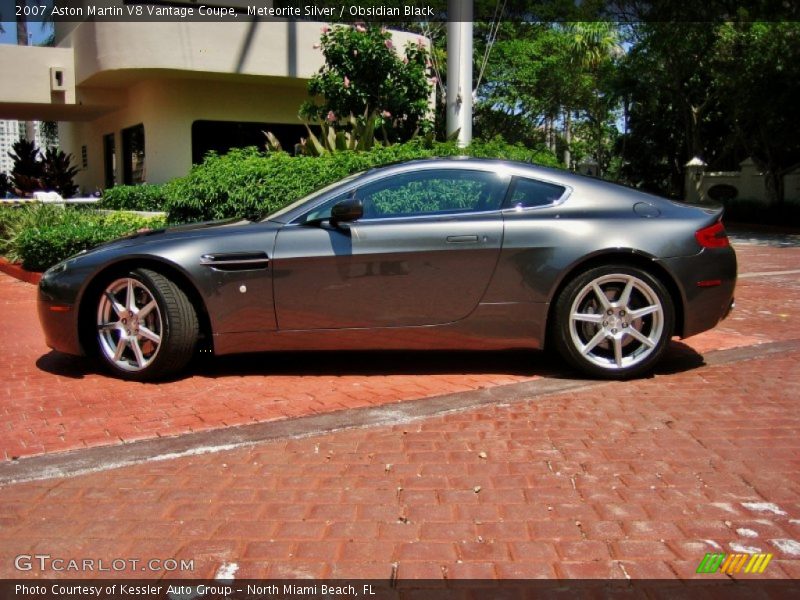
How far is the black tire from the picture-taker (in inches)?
194

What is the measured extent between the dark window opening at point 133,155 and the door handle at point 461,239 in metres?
13.8

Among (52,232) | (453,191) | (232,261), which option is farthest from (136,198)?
(453,191)

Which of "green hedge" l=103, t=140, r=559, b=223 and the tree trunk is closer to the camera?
"green hedge" l=103, t=140, r=559, b=223

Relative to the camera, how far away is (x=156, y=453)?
12.7 feet

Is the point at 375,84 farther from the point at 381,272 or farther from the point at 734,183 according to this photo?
the point at 734,183

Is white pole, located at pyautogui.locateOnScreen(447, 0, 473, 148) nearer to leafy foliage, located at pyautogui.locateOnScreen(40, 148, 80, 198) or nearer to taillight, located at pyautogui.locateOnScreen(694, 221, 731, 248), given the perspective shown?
taillight, located at pyautogui.locateOnScreen(694, 221, 731, 248)

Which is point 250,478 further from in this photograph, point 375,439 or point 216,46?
point 216,46

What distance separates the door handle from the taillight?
1.44m

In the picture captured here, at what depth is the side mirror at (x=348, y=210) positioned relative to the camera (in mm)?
4832

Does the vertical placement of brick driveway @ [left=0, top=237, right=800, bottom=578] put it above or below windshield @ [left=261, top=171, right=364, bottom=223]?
below

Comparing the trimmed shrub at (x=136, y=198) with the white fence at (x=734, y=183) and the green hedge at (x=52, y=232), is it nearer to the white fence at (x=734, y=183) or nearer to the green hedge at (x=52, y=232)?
the green hedge at (x=52, y=232)

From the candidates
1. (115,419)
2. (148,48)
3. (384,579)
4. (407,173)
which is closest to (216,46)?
(148,48)

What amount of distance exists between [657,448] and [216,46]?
13.4 meters

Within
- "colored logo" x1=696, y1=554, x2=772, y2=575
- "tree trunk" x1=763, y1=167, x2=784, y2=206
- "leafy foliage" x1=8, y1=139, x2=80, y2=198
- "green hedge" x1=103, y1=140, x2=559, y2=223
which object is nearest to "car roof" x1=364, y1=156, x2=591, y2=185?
"green hedge" x1=103, y1=140, x2=559, y2=223
